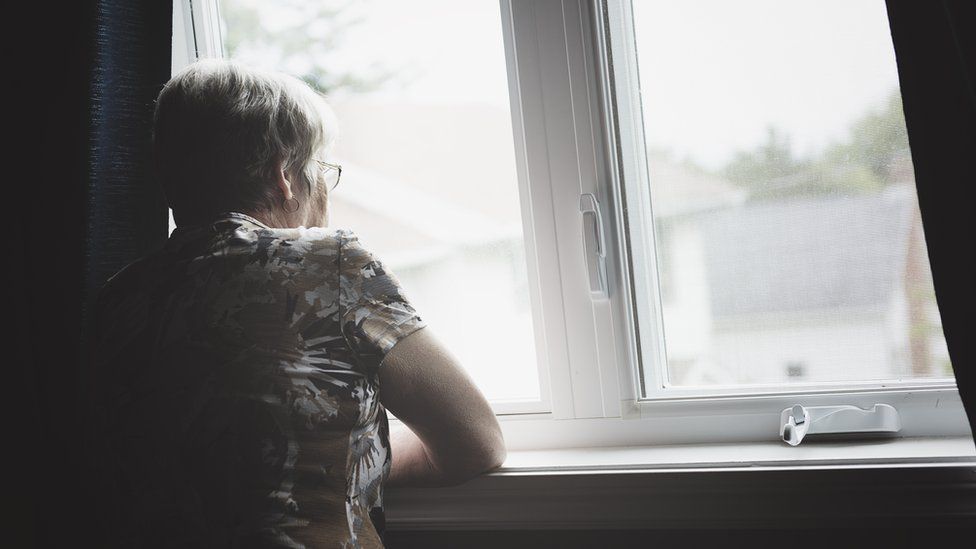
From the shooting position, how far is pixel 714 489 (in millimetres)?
1180

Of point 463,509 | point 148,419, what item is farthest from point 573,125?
point 148,419

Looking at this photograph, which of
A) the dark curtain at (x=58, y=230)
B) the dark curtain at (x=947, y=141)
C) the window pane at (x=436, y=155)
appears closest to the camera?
the dark curtain at (x=947, y=141)

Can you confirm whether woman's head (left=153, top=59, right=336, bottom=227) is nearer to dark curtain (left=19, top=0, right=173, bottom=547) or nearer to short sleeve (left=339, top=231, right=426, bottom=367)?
short sleeve (left=339, top=231, right=426, bottom=367)

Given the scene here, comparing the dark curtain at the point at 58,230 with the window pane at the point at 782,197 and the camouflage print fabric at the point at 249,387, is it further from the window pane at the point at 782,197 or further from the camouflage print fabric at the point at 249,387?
the window pane at the point at 782,197

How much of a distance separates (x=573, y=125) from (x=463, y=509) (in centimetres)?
71

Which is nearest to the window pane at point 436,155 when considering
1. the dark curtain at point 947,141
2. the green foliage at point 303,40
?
the green foliage at point 303,40

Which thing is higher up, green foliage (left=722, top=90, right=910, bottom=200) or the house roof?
green foliage (left=722, top=90, right=910, bottom=200)

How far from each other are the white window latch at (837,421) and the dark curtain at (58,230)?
1.23 meters

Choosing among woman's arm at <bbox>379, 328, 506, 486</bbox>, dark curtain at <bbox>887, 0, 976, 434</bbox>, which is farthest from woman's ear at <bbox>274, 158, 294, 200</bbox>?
dark curtain at <bbox>887, 0, 976, 434</bbox>

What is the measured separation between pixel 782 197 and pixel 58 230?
1.29 meters

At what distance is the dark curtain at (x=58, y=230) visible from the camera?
1.38 m

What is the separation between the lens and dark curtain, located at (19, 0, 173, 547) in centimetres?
138

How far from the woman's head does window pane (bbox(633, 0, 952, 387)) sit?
64 cm

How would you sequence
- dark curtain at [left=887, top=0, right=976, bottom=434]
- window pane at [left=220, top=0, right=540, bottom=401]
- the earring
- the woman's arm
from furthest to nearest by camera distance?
window pane at [left=220, top=0, right=540, bottom=401], the earring, the woman's arm, dark curtain at [left=887, top=0, right=976, bottom=434]
